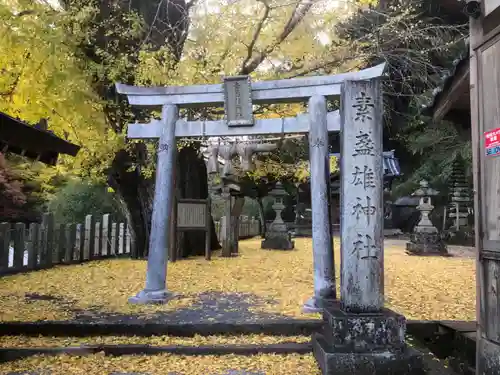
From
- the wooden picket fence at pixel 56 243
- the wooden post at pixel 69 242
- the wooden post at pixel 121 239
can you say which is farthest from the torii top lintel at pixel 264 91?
the wooden post at pixel 121 239

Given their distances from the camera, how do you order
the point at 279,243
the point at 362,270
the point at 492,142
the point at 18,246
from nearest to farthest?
the point at 492,142 < the point at 362,270 < the point at 18,246 < the point at 279,243

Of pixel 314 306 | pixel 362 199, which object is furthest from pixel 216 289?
pixel 362 199

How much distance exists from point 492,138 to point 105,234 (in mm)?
12493

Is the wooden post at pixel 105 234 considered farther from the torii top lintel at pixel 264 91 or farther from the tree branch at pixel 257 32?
the torii top lintel at pixel 264 91

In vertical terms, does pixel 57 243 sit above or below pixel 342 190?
below

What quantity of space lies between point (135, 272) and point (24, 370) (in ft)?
20.3

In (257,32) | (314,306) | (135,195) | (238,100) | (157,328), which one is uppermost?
(257,32)

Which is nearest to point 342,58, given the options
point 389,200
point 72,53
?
point 72,53

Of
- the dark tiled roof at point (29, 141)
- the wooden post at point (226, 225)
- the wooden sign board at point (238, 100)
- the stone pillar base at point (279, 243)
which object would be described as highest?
the wooden sign board at point (238, 100)

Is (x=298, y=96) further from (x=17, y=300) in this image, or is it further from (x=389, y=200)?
(x=389, y=200)

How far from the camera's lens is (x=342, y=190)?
4.98 metres

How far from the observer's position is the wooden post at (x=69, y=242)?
12.1 m

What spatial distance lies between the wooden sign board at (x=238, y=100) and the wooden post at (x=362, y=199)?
8.02ft

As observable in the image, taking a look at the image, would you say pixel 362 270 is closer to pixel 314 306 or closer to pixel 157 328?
pixel 314 306
